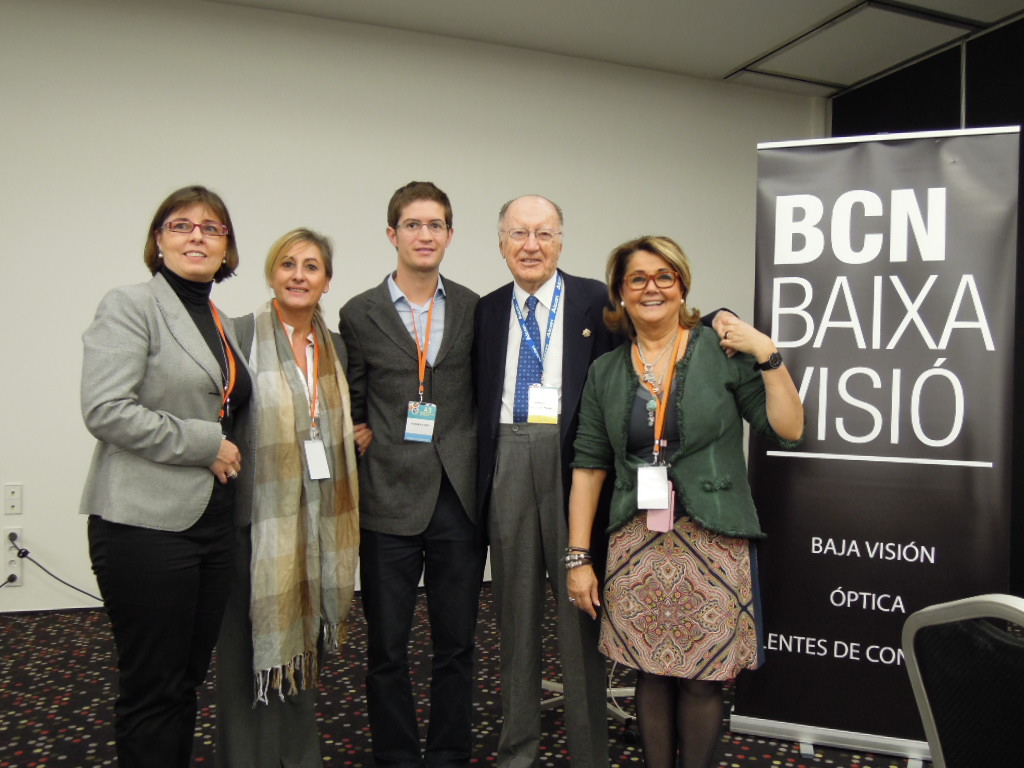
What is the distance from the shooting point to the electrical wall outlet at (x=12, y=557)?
3822 millimetres

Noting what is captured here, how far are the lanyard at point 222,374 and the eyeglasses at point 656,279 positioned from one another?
38.9 inches

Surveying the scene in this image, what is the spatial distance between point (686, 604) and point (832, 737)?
1.14 m

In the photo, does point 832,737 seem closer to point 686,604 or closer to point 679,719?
point 679,719

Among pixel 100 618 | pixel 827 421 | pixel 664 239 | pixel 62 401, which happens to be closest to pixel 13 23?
pixel 62 401

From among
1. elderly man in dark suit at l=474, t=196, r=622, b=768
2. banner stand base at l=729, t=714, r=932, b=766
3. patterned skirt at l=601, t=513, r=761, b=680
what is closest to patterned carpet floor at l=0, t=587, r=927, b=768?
banner stand base at l=729, t=714, r=932, b=766

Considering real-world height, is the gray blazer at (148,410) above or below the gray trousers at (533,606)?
above

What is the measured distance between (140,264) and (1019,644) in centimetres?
410

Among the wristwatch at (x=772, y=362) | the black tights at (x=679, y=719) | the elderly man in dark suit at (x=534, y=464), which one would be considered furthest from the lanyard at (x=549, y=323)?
the black tights at (x=679, y=719)

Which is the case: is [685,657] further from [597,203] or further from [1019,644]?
[597,203]

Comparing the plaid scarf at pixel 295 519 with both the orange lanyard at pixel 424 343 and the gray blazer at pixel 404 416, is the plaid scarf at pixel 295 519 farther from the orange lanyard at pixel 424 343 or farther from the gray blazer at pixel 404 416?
the orange lanyard at pixel 424 343

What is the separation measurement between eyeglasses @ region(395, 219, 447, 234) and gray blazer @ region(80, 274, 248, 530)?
2.23 feet

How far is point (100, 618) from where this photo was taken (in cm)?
386

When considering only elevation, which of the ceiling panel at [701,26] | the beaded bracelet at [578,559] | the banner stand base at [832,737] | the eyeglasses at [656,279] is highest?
the ceiling panel at [701,26]

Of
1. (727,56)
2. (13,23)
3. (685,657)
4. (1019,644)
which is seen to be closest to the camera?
(1019,644)
